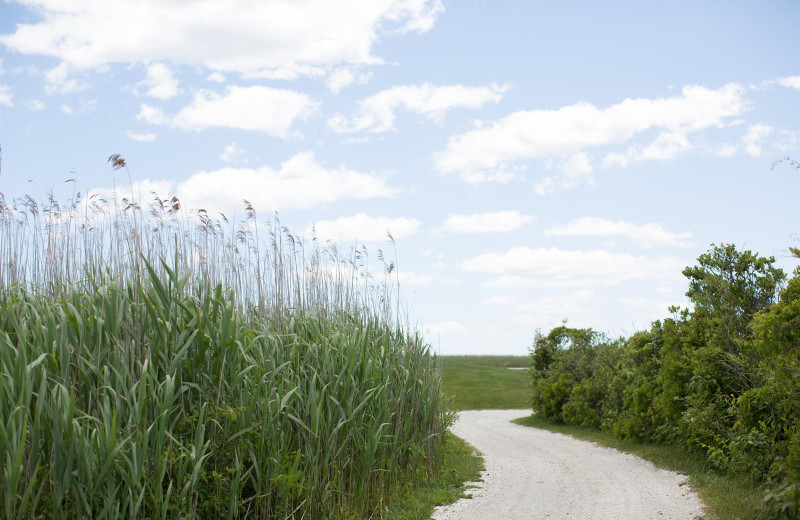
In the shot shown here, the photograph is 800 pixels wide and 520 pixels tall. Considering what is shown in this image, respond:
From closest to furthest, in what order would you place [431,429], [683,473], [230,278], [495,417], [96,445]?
[96,445]
[230,278]
[431,429]
[683,473]
[495,417]

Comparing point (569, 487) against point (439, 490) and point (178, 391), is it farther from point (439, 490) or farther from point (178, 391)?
point (178, 391)

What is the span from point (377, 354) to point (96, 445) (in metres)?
3.86

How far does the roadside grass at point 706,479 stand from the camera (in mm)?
6703

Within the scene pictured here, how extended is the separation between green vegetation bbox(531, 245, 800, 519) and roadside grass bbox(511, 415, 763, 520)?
0.10 ft

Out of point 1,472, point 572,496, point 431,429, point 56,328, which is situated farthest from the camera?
point 431,429

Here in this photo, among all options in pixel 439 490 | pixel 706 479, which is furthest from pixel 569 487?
pixel 439 490

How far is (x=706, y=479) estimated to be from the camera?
8.41 m

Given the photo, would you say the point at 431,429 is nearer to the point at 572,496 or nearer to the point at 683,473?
the point at 572,496

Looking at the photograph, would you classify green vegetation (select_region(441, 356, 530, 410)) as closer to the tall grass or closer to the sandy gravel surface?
the sandy gravel surface

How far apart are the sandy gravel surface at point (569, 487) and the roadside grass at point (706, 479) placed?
183 mm

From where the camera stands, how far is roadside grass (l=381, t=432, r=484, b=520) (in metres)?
6.93

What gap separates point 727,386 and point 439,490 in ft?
14.5

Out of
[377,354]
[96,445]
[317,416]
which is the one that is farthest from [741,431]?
[96,445]

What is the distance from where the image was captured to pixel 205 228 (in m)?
6.82
